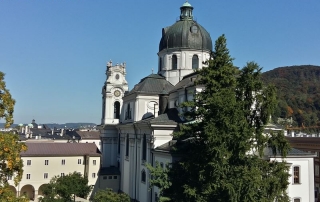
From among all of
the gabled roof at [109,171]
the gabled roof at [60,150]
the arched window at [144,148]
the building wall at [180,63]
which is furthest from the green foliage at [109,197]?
the gabled roof at [60,150]

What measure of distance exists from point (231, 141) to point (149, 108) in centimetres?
2107

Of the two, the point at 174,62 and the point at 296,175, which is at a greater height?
the point at 174,62

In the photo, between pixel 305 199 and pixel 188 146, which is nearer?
pixel 188 146

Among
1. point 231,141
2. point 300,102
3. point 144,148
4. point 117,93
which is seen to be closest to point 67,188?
point 144,148

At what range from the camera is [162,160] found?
103 feet

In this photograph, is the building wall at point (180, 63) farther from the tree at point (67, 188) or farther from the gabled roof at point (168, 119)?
the tree at point (67, 188)

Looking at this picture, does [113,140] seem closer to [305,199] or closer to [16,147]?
[305,199]

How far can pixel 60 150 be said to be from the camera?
54.8m

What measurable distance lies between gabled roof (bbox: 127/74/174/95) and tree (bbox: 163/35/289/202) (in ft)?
60.0

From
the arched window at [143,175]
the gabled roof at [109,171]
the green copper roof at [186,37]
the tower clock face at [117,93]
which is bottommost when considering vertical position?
the gabled roof at [109,171]

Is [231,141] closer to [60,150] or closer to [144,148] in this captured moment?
[144,148]

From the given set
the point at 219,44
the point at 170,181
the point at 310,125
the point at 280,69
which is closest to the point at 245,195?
the point at 170,181

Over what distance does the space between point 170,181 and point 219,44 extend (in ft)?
31.6

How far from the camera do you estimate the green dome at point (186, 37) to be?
43031mm
